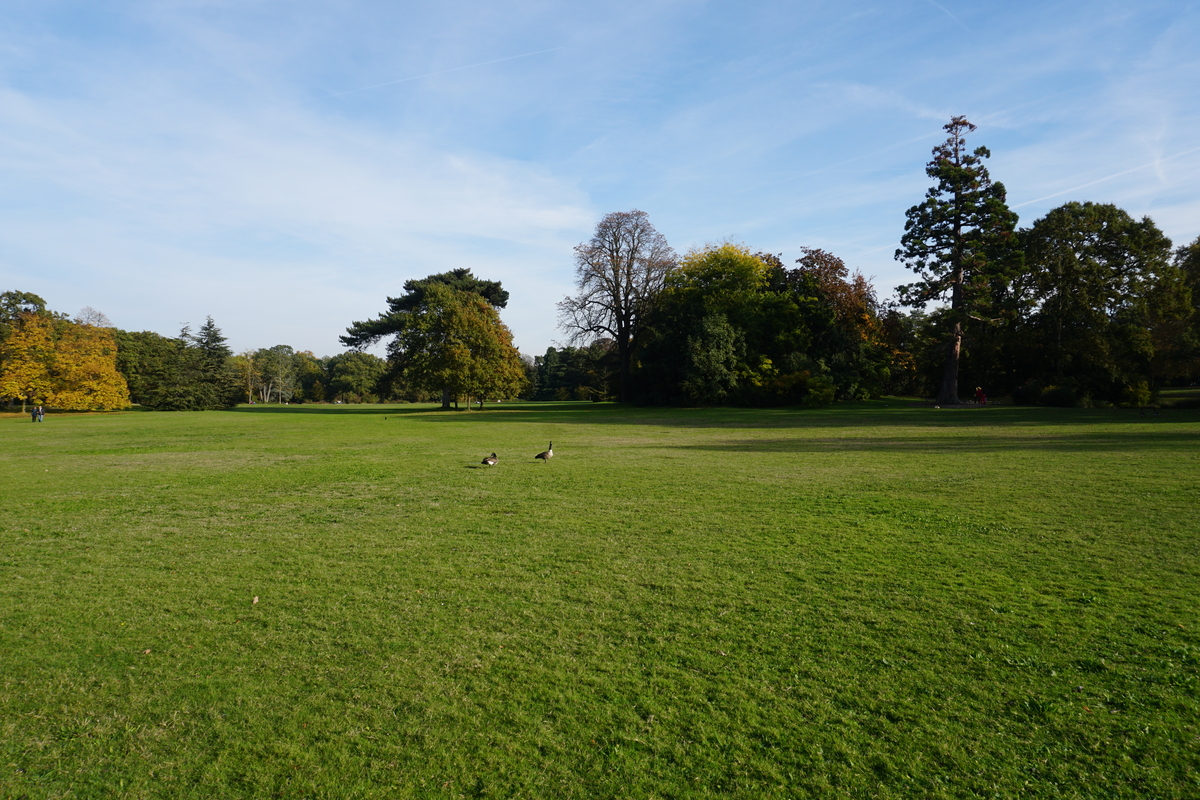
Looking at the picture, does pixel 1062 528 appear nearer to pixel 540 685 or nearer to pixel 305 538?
pixel 540 685

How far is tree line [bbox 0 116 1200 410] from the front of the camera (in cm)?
4084

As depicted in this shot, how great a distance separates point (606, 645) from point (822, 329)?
49.1 meters

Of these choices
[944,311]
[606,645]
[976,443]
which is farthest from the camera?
[944,311]

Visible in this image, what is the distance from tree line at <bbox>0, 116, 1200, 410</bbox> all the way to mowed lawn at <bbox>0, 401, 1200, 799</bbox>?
3542 centimetres

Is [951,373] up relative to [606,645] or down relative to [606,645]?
up

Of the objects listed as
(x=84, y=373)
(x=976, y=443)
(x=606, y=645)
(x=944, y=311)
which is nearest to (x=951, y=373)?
(x=944, y=311)

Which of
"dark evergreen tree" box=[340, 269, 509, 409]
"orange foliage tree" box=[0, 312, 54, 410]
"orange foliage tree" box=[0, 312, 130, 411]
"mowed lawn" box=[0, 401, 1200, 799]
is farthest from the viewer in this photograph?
"dark evergreen tree" box=[340, 269, 509, 409]

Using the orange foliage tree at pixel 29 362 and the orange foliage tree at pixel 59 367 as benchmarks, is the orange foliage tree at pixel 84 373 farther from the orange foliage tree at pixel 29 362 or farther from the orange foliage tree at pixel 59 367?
the orange foliage tree at pixel 29 362

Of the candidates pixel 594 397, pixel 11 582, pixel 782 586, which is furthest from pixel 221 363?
pixel 782 586

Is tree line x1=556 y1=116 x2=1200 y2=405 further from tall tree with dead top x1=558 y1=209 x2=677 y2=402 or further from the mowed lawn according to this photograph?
the mowed lawn

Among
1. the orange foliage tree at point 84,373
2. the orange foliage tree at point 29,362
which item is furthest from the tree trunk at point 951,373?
the orange foliage tree at point 29,362

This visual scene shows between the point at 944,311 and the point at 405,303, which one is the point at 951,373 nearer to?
the point at 944,311

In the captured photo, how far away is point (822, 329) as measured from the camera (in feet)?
164

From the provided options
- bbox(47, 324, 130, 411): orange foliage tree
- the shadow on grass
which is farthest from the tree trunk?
bbox(47, 324, 130, 411): orange foliage tree
